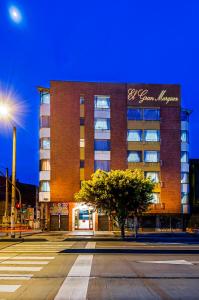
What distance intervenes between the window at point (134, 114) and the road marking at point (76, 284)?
155 ft

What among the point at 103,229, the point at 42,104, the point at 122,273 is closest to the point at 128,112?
the point at 42,104

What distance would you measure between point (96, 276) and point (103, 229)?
158 ft

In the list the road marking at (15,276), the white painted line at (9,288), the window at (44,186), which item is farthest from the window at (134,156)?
the white painted line at (9,288)

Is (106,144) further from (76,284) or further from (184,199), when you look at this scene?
(76,284)

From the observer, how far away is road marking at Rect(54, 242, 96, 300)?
1154cm

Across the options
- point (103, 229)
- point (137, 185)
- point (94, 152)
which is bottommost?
point (103, 229)

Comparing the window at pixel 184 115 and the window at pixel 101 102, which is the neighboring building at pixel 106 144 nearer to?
the window at pixel 101 102

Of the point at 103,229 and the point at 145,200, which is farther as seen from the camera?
the point at 103,229

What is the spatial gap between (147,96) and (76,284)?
178ft

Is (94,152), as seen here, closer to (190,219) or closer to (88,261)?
(190,219)

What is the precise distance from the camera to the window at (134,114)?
65.5 m

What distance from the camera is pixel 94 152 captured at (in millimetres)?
64062

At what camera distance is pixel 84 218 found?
209 feet

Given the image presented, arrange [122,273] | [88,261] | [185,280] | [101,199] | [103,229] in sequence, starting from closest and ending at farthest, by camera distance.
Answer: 1. [185,280]
2. [122,273]
3. [88,261]
4. [101,199]
5. [103,229]
